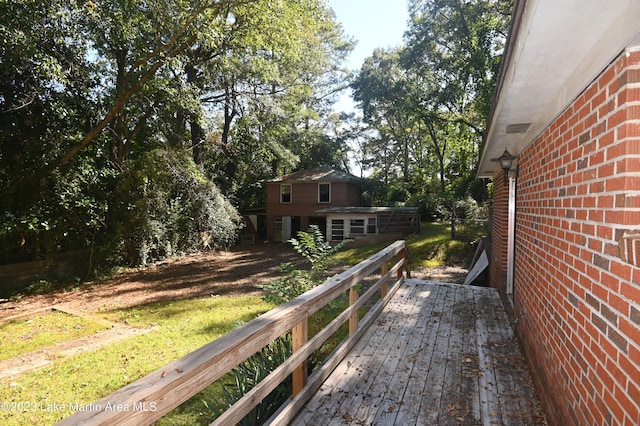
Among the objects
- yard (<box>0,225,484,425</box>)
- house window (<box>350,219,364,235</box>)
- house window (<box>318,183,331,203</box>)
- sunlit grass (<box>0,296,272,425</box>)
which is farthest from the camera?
house window (<box>318,183,331,203</box>)

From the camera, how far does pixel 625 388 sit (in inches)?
52.7

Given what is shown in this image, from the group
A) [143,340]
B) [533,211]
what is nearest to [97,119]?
[143,340]

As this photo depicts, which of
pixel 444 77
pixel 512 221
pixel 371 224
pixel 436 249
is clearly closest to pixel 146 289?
pixel 512 221

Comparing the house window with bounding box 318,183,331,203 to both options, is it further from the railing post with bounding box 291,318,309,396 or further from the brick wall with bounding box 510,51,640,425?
the railing post with bounding box 291,318,309,396

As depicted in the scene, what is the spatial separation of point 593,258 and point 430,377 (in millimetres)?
1977

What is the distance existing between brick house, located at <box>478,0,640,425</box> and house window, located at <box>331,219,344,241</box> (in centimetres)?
1755

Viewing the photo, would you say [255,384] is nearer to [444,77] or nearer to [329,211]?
[329,211]

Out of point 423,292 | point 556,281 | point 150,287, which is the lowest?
point 150,287

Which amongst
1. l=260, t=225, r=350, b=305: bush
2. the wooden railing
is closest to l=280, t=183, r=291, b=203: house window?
l=260, t=225, r=350, b=305: bush

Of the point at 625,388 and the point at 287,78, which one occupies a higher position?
the point at 287,78

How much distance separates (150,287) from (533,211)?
11.6 meters

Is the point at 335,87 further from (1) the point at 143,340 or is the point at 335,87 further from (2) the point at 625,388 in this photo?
(2) the point at 625,388

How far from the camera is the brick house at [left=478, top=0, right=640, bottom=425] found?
4.51ft

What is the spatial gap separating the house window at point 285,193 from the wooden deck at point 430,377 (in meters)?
18.9
